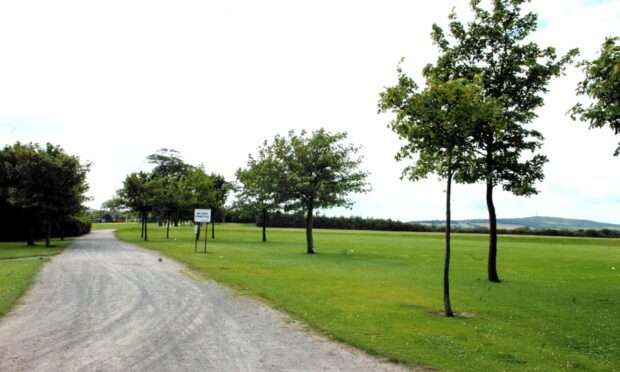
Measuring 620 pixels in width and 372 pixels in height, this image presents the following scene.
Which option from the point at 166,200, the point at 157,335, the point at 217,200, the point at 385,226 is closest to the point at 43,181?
the point at 166,200

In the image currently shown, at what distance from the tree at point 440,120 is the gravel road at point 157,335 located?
16.7 ft

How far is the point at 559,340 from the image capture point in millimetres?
9852

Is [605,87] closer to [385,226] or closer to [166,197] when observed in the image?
[166,197]

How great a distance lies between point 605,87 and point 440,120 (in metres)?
3.96

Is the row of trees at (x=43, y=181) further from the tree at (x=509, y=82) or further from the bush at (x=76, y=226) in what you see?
the tree at (x=509, y=82)

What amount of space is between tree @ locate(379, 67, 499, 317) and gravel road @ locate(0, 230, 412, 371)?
201 inches

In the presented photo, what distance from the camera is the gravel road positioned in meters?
7.51

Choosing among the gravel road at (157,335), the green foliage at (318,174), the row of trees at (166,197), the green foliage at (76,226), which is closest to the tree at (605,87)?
the gravel road at (157,335)

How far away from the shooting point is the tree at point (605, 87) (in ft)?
29.1

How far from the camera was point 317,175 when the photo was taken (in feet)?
115

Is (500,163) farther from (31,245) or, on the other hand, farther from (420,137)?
(31,245)

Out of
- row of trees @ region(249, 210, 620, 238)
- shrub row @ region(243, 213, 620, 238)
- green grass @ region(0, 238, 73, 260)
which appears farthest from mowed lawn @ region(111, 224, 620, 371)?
shrub row @ region(243, 213, 620, 238)

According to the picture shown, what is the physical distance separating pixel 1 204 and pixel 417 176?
145ft

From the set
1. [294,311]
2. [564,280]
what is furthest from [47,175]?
[564,280]
